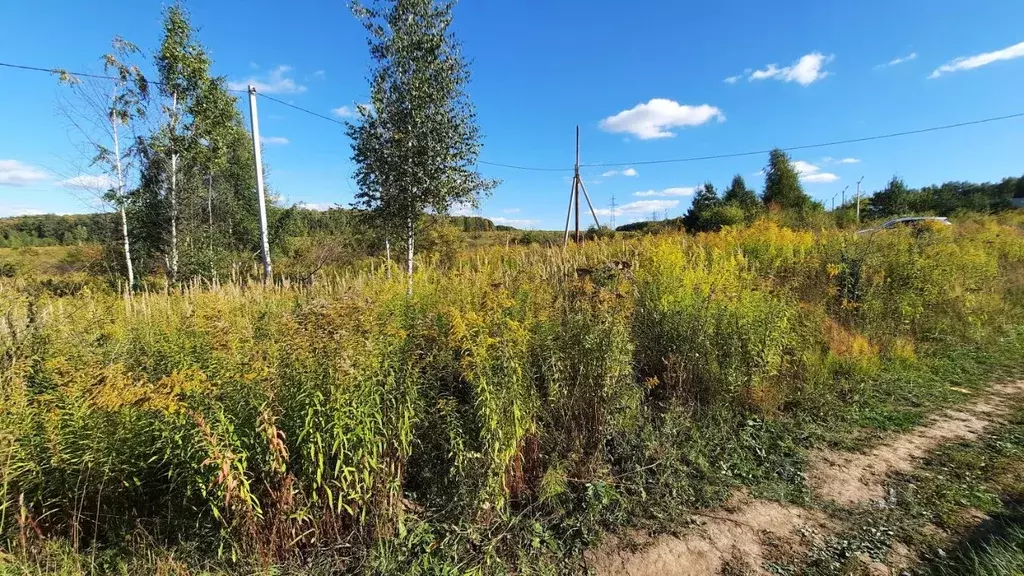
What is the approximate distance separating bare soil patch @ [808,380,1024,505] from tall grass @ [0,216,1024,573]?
0.22 m

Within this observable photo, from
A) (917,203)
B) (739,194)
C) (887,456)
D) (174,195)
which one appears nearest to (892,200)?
(917,203)

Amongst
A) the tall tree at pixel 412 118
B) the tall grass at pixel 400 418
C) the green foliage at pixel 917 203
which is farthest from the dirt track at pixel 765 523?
the green foliage at pixel 917 203

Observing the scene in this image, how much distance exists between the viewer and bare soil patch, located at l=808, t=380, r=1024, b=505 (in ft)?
10.1

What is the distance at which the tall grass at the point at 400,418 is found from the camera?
6.49 feet

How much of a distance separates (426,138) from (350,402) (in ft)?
19.0

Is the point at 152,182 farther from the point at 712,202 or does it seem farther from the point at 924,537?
the point at 712,202

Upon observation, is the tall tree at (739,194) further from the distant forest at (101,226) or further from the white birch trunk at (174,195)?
the white birch trunk at (174,195)

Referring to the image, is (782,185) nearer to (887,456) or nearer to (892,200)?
(892,200)

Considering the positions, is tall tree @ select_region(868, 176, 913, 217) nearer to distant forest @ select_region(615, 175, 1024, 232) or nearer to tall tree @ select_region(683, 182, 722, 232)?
distant forest @ select_region(615, 175, 1024, 232)

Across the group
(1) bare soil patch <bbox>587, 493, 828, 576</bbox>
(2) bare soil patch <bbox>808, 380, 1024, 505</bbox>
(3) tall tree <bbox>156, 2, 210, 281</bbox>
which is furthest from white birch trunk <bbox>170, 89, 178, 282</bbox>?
(2) bare soil patch <bbox>808, 380, 1024, 505</bbox>

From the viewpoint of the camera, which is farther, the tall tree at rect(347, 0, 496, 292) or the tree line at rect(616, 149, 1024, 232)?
the tree line at rect(616, 149, 1024, 232)

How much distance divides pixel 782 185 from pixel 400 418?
86.3 feet

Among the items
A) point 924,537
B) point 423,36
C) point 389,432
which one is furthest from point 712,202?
point 389,432

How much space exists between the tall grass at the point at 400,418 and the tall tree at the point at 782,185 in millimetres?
20767
